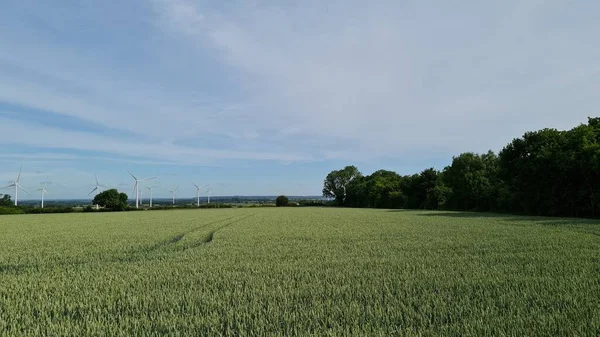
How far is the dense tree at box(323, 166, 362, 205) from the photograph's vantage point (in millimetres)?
153875

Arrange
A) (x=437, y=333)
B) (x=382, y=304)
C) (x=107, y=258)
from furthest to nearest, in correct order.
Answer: (x=107, y=258) < (x=382, y=304) < (x=437, y=333)

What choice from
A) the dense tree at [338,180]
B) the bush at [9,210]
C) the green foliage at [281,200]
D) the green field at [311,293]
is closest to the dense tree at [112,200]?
the bush at [9,210]

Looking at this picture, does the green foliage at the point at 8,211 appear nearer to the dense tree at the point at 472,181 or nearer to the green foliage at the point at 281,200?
the green foliage at the point at 281,200

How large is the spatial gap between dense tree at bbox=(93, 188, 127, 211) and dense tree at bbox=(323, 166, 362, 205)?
78.1 meters

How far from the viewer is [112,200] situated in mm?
101062

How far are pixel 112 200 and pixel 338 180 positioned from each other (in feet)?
279

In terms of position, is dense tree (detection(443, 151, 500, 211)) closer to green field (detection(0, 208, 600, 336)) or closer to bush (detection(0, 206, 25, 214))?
green field (detection(0, 208, 600, 336))

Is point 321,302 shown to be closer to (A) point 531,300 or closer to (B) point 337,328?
(B) point 337,328

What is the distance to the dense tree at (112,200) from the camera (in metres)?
97.6

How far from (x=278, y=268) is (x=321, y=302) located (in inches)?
142

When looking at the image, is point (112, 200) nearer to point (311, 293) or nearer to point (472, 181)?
point (472, 181)

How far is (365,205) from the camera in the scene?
369 ft

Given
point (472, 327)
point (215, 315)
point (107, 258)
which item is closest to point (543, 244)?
point (472, 327)

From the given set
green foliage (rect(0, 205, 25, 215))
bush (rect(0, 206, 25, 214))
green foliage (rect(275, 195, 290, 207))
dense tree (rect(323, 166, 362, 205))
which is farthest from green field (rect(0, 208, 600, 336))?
dense tree (rect(323, 166, 362, 205))
